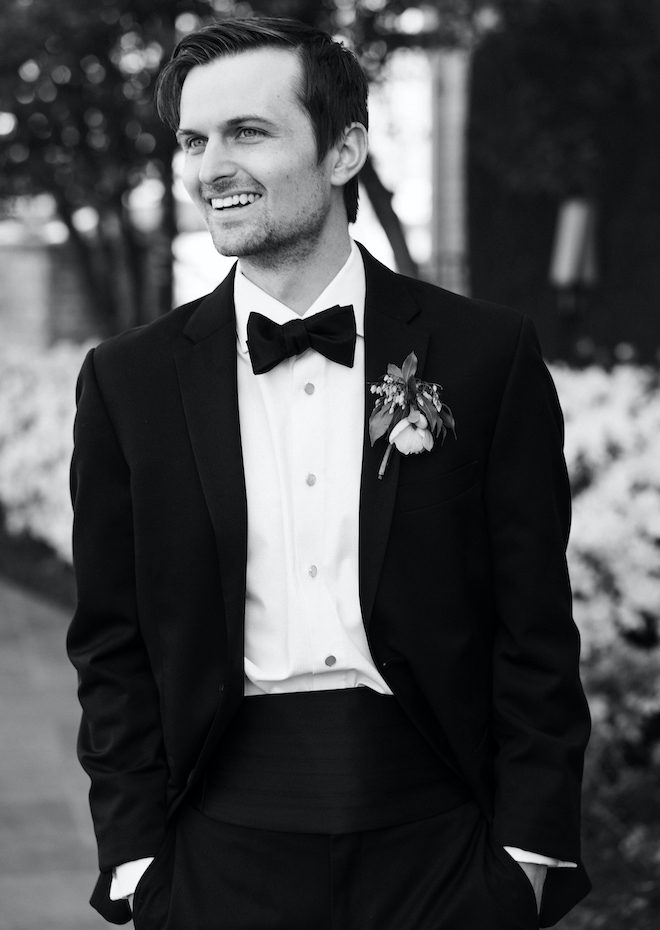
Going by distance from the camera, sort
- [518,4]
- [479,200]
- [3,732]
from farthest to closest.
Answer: [479,200] < [518,4] < [3,732]

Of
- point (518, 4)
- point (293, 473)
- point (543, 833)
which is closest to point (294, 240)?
point (293, 473)

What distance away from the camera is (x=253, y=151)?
1.97 meters

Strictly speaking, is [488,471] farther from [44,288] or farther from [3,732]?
[44,288]

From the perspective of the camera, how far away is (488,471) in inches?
79.2

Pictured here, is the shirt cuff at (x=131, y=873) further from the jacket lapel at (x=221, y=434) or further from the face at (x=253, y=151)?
the face at (x=253, y=151)

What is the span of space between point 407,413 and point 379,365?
0.18 m

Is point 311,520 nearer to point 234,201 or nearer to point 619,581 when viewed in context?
point 234,201

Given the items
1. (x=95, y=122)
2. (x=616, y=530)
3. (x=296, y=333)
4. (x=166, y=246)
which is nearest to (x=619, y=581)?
(x=616, y=530)

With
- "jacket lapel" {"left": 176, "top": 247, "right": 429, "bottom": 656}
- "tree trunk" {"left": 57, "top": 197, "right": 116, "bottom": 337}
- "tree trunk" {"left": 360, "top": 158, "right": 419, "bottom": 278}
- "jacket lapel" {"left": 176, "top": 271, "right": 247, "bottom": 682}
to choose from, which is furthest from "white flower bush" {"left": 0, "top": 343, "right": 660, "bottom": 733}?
"tree trunk" {"left": 57, "top": 197, "right": 116, "bottom": 337}

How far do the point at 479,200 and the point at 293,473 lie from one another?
10352 mm

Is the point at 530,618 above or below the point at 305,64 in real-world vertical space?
below

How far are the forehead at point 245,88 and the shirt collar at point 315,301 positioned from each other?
28cm

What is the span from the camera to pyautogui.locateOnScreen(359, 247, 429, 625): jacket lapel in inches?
75.9

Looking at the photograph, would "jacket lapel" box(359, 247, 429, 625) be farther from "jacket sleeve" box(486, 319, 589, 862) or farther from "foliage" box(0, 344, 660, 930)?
"foliage" box(0, 344, 660, 930)
